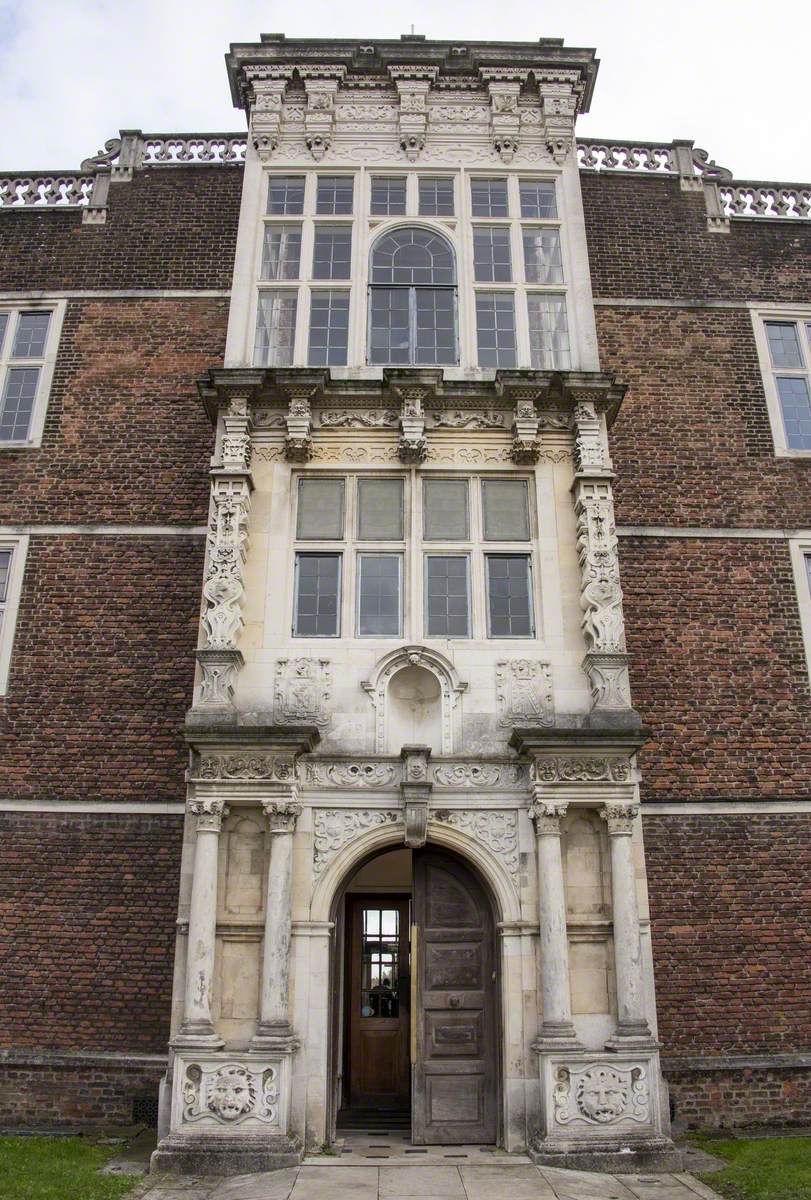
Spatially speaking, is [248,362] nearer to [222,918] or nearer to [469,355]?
[469,355]

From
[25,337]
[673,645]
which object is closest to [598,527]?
[673,645]

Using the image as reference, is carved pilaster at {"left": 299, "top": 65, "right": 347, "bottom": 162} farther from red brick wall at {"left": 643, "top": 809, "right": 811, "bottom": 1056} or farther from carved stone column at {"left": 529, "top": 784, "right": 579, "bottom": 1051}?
red brick wall at {"left": 643, "top": 809, "right": 811, "bottom": 1056}

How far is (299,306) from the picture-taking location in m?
13.0

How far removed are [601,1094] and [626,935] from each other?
1461 millimetres

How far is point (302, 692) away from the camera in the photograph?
10.7 metres

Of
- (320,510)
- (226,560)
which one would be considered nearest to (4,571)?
(226,560)

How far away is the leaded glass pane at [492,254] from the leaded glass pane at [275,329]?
2.61 meters

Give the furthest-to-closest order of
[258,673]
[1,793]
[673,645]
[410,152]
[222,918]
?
[410,152]
[673,645]
[1,793]
[258,673]
[222,918]

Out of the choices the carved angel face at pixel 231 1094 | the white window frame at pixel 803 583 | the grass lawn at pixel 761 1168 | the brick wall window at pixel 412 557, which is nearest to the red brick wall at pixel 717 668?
the white window frame at pixel 803 583

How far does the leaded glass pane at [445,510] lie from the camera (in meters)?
11.7

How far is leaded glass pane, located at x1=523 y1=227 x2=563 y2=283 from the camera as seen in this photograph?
13328 millimetres

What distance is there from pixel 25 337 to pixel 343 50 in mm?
6470

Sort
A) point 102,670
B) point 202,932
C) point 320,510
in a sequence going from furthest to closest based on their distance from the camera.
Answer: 1. point 102,670
2. point 320,510
3. point 202,932

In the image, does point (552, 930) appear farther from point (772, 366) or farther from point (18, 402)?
point (18, 402)
